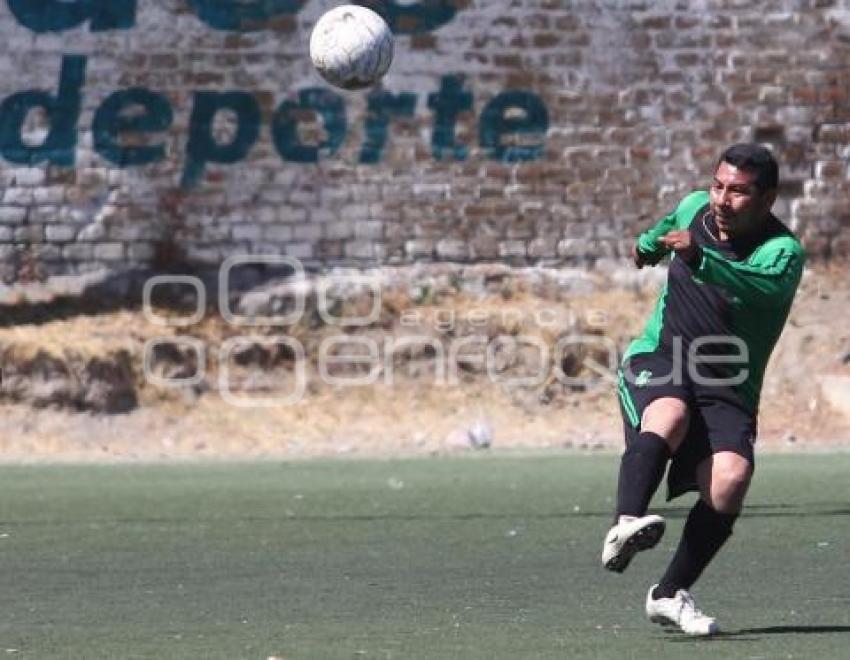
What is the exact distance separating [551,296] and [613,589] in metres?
13.7

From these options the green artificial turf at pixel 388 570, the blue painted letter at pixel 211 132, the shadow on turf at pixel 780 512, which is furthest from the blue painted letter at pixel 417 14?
the shadow on turf at pixel 780 512

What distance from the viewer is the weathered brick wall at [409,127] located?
22.6m

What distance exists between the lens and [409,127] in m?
23.0

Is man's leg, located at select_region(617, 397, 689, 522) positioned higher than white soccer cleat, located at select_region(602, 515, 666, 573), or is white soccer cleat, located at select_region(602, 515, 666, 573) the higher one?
man's leg, located at select_region(617, 397, 689, 522)

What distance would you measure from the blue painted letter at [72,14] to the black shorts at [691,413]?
47.6 feet

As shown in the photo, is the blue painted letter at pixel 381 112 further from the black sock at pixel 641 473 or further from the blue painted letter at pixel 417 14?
the black sock at pixel 641 473

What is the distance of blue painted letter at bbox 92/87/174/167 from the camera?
74.3 ft

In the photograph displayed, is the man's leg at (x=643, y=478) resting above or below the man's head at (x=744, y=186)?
below

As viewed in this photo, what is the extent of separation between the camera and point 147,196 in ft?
74.6

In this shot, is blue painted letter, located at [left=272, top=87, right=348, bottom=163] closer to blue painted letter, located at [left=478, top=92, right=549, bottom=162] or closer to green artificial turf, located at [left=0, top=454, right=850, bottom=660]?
blue painted letter, located at [left=478, top=92, right=549, bottom=162]

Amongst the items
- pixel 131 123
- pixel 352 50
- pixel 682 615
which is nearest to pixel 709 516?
pixel 682 615

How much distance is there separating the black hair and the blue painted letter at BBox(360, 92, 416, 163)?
14.6m

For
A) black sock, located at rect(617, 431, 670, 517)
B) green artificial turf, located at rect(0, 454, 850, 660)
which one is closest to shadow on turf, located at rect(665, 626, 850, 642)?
green artificial turf, located at rect(0, 454, 850, 660)

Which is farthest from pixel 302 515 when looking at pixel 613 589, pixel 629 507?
pixel 629 507
